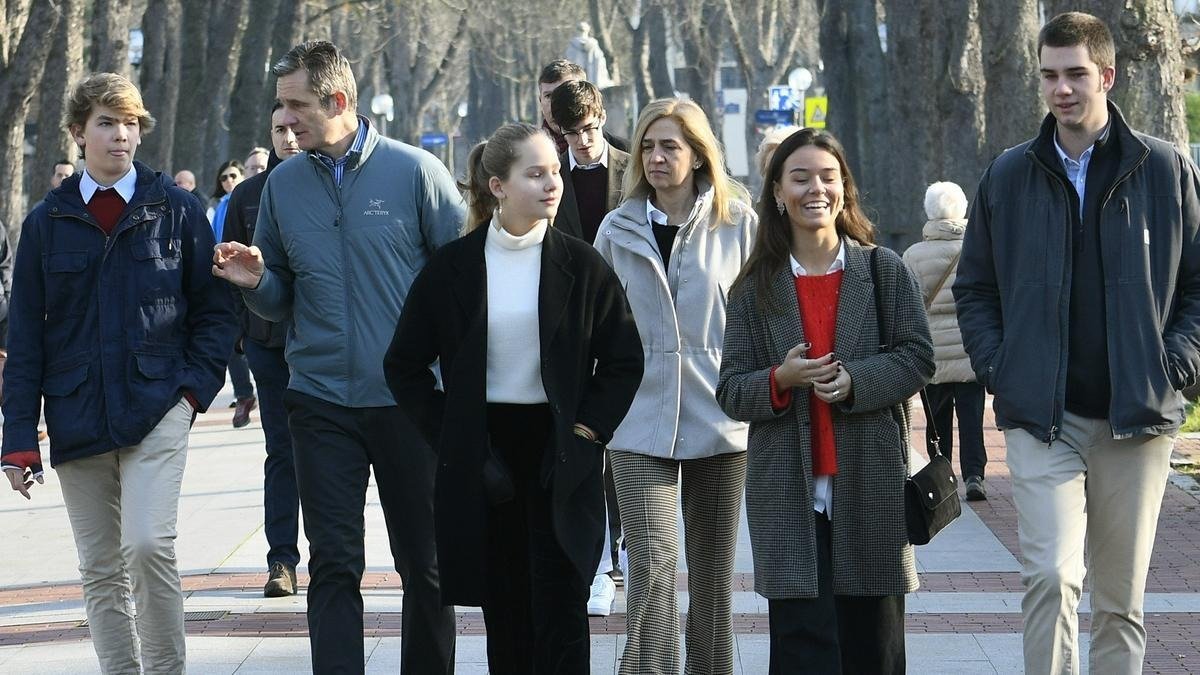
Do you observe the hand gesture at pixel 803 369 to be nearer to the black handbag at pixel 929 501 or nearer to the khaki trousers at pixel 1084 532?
the black handbag at pixel 929 501

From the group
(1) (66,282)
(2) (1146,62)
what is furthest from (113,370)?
(2) (1146,62)

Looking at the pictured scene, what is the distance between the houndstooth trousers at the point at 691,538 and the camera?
20.0ft

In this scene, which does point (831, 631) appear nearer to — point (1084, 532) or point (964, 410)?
point (1084, 532)

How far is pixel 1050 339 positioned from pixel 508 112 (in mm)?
67938

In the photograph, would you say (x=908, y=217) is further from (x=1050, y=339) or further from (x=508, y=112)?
(x=508, y=112)

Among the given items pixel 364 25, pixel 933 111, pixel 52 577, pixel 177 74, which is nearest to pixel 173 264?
pixel 52 577

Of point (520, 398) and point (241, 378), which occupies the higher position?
point (520, 398)

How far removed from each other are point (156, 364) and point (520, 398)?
1.37m

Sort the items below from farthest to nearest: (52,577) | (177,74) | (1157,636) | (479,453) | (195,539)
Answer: (177,74)
(195,539)
(52,577)
(1157,636)
(479,453)

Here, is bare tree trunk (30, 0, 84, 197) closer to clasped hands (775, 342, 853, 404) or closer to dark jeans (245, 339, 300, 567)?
dark jeans (245, 339, 300, 567)

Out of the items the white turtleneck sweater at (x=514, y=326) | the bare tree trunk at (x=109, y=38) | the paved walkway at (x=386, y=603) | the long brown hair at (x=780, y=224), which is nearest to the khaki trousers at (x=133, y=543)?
the paved walkway at (x=386, y=603)

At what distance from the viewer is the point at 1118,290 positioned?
5.37 m

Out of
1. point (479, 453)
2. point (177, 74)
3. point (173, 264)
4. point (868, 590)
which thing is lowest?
point (868, 590)

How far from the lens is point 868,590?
17.7 ft
